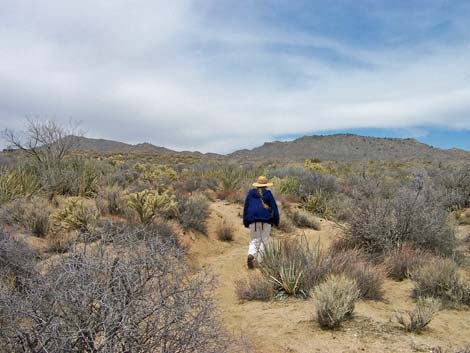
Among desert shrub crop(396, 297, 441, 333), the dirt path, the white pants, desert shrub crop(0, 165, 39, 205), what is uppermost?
desert shrub crop(0, 165, 39, 205)

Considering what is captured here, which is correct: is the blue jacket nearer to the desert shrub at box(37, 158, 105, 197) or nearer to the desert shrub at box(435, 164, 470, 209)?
the desert shrub at box(37, 158, 105, 197)

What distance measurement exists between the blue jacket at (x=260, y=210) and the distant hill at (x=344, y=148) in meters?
69.7

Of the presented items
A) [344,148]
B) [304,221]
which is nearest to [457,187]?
[304,221]

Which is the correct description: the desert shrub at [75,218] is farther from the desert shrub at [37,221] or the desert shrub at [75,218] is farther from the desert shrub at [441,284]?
the desert shrub at [441,284]

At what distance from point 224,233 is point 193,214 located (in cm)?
102

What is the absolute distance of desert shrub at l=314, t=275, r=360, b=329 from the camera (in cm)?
475

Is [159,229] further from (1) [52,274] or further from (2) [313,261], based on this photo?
(1) [52,274]

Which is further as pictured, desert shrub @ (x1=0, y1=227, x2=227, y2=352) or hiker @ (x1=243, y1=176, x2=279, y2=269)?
hiker @ (x1=243, y1=176, x2=279, y2=269)

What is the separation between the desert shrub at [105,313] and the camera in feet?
8.48

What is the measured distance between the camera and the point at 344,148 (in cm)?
8988

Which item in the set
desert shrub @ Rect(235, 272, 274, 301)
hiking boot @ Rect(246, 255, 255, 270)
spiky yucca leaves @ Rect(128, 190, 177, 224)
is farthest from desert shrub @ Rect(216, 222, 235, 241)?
desert shrub @ Rect(235, 272, 274, 301)

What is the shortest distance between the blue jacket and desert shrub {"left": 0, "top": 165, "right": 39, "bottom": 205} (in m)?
5.93

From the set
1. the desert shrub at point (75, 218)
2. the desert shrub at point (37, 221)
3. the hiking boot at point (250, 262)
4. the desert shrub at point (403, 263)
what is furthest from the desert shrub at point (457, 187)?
the desert shrub at point (37, 221)

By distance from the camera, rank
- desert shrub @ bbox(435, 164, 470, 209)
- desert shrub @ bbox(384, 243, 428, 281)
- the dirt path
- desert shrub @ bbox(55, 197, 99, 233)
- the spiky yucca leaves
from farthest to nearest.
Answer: desert shrub @ bbox(435, 164, 470, 209) < the spiky yucca leaves < desert shrub @ bbox(55, 197, 99, 233) < desert shrub @ bbox(384, 243, 428, 281) < the dirt path
